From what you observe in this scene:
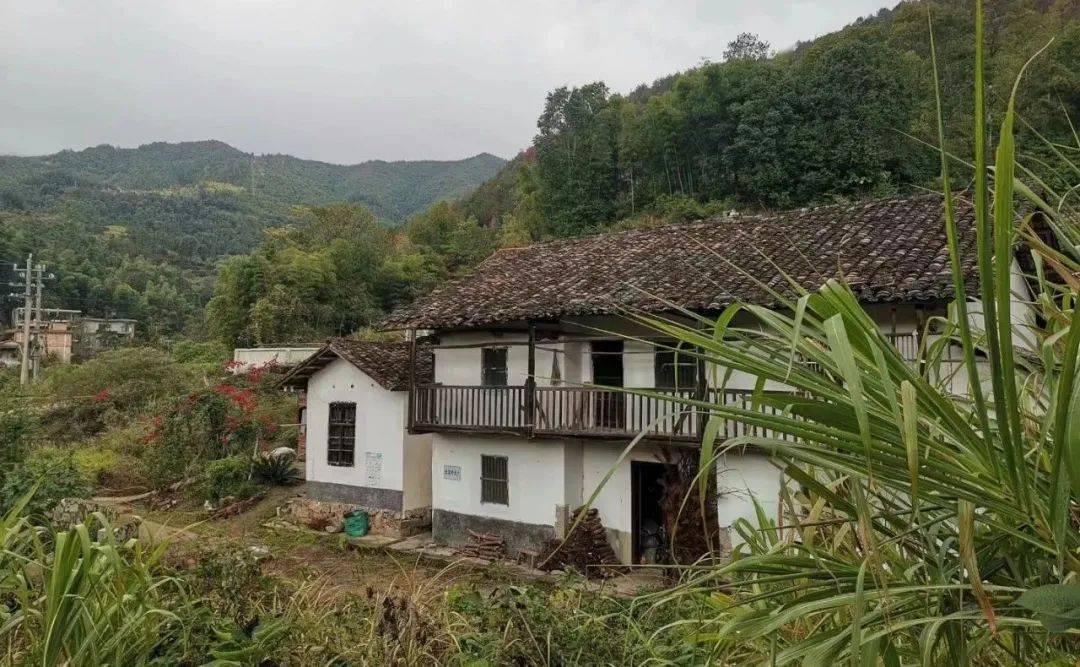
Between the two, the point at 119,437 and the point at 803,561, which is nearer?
the point at 803,561

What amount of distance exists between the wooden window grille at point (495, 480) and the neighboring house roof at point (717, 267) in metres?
2.55

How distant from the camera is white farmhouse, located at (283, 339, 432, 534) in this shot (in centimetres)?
1320

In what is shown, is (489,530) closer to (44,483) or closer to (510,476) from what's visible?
(510,476)

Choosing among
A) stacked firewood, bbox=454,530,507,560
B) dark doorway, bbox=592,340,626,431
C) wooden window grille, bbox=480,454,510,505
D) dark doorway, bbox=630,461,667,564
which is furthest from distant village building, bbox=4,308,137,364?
dark doorway, bbox=630,461,667,564

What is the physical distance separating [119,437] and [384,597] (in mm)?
19174

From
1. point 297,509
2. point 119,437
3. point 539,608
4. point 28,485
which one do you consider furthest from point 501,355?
point 119,437

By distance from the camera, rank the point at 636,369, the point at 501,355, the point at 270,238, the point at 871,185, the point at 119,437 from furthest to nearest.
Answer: the point at 270,238
the point at 871,185
the point at 119,437
the point at 501,355
the point at 636,369

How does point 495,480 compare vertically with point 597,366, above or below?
below

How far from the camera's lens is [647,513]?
1116cm

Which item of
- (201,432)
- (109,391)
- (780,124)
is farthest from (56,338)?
(780,124)

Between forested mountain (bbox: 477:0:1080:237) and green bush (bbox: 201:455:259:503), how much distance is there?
20121mm

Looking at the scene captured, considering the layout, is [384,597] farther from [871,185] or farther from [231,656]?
[871,185]

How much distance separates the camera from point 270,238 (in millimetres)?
36281

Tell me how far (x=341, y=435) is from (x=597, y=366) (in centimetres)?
599
